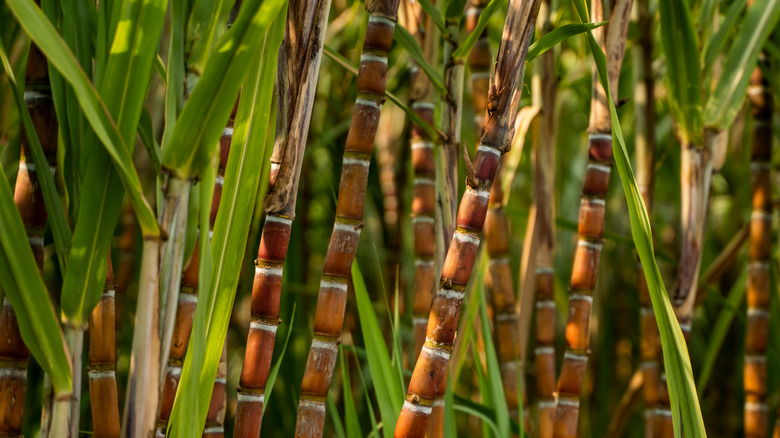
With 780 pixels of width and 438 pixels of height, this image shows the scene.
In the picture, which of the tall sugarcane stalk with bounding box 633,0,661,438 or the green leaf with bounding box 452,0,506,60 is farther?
the tall sugarcane stalk with bounding box 633,0,661,438

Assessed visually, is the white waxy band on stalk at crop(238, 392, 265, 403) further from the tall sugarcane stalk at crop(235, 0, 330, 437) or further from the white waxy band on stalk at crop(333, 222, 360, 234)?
the white waxy band on stalk at crop(333, 222, 360, 234)

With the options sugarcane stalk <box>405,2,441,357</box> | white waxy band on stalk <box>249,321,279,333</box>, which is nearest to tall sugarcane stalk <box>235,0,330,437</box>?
white waxy band on stalk <box>249,321,279,333</box>

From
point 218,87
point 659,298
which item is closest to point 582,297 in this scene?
point 659,298

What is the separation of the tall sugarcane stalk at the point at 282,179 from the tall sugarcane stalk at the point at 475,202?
10 cm

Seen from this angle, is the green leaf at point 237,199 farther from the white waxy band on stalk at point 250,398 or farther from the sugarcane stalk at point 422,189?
the sugarcane stalk at point 422,189

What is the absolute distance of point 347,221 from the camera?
0.43 m

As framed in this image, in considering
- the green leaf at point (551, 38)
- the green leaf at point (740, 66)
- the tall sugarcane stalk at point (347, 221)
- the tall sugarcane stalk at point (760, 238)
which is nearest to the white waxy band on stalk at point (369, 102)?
the tall sugarcane stalk at point (347, 221)

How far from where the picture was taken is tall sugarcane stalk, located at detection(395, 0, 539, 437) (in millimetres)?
381

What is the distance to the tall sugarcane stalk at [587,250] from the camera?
0.54m

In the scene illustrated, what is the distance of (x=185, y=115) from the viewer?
0.33 m

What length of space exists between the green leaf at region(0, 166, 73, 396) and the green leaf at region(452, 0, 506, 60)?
30 cm

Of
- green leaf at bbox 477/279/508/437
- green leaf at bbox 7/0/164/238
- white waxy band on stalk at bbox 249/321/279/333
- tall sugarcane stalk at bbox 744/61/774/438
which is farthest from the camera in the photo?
tall sugarcane stalk at bbox 744/61/774/438

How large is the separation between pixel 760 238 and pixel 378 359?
0.52 metres

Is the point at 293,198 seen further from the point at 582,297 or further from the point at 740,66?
the point at 740,66
